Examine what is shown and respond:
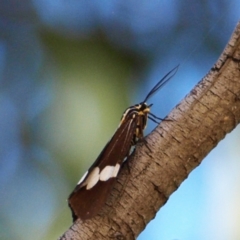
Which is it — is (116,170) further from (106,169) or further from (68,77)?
(68,77)

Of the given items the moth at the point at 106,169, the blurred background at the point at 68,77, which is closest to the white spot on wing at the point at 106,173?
the moth at the point at 106,169

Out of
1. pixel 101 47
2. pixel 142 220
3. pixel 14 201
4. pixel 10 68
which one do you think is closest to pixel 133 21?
pixel 101 47

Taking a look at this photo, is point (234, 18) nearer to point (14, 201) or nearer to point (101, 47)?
point (101, 47)

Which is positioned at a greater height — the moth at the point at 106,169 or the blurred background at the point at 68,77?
the blurred background at the point at 68,77

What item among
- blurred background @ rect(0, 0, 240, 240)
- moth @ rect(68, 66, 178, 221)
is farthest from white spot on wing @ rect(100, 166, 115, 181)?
blurred background @ rect(0, 0, 240, 240)

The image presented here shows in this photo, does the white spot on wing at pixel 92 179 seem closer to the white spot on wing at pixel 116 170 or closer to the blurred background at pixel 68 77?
the white spot on wing at pixel 116 170

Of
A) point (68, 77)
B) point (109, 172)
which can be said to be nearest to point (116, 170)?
point (109, 172)
